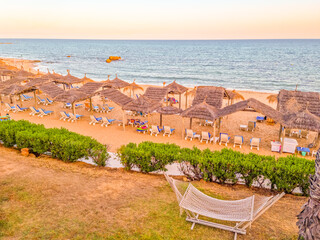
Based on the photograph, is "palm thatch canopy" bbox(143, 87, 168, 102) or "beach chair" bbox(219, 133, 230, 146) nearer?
"beach chair" bbox(219, 133, 230, 146)

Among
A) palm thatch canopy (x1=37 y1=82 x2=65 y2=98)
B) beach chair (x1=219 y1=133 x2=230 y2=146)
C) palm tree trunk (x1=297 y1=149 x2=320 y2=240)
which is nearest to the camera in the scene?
palm tree trunk (x1=297 y1=149 x2=320 y2=240)

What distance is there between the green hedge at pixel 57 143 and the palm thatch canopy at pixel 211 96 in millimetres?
7331

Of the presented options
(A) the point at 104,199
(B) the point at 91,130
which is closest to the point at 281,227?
(A) the point at 104,199

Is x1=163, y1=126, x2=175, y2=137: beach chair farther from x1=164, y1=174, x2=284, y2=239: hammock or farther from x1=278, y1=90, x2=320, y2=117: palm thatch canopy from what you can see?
x1=164, y1=174, x2=284, y2=239: hammock

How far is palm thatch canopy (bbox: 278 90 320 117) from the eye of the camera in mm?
12691

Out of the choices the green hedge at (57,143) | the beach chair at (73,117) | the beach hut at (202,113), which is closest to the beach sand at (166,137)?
the beach chair at (73,117)

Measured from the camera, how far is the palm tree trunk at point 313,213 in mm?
3533

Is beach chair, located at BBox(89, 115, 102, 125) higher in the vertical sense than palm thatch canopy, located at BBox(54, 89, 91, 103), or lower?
lower

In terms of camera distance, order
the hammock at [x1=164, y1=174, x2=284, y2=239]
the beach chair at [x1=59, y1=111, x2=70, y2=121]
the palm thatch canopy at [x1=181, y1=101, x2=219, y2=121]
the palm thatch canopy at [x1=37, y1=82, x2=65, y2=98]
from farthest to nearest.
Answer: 1. the palm thatch canopy at [x1=37, y1=82, x2=65, y2=98]
2. the beach chair at [x1=59, y1=111, x2=70, y2=121]
3. the palm thatch canopy at [x1=181, y1=101, x2=219, y2=121]
4. the hammock at [x1=164, y1=174, x2=284, y2=239]

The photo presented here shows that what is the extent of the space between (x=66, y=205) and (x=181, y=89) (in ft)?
45.8

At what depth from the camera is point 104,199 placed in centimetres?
638

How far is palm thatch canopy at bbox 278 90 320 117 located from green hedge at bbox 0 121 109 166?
10377 millimetres

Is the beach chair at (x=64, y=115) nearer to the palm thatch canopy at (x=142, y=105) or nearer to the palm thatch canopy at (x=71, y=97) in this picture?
the palm thatch canopy at (x=71, y=97)

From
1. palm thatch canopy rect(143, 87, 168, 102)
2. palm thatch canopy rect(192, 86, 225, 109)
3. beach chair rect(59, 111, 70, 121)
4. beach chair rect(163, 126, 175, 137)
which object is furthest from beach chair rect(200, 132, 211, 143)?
beach chair rect(59, 111, 70, 121)
